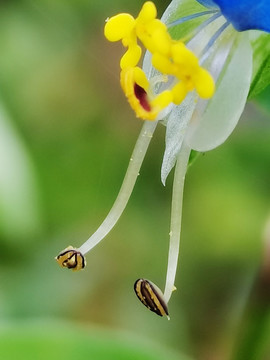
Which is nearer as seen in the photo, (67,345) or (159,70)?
(159,70)

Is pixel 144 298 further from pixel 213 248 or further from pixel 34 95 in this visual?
pixel 34 95

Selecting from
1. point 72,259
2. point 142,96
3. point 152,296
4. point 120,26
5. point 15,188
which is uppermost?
point 15,188

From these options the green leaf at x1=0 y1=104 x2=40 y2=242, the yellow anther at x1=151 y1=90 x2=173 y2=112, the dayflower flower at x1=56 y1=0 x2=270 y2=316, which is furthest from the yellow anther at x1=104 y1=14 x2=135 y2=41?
the green leaf at x1=0 y1=104 x2=40 y2=242

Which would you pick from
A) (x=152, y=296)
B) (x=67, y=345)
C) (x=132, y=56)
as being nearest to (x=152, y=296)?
(x=152, y=296)

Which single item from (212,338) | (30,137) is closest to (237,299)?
(212,338)

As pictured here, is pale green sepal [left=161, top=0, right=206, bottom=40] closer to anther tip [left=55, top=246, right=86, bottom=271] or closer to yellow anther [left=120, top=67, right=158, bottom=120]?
yellow anther [left=120, top=67, right=158, bottom=120]

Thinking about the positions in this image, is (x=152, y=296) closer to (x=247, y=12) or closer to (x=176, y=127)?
(x=176, y=127)

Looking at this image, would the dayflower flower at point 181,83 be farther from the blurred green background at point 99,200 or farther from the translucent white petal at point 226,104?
the blurred green background at point 99,200
